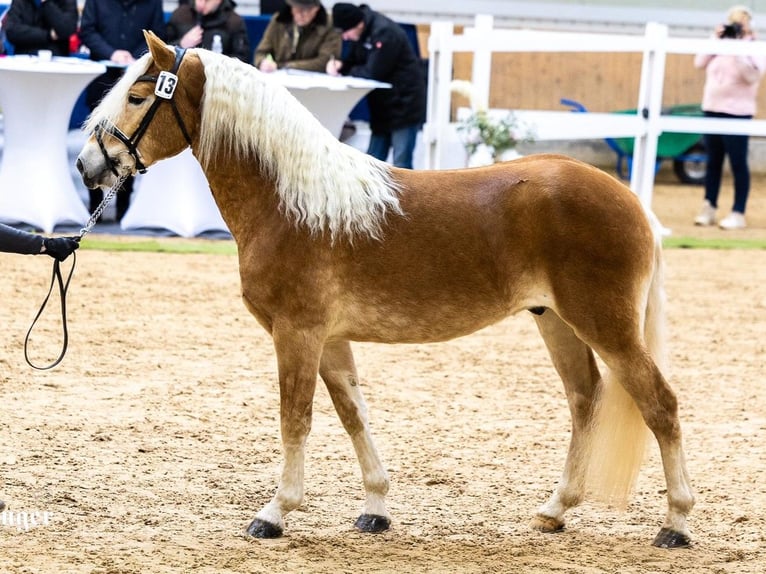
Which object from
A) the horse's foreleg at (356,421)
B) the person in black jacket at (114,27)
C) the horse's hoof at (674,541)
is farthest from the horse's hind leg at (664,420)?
the person in black jacket at (114,27)

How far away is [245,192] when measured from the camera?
13.4ft

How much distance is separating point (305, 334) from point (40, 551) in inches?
45.3

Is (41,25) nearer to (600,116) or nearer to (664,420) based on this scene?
(600,116)

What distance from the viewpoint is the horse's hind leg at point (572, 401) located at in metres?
4.28

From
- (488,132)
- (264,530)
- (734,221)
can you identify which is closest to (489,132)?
Result: (488,132)

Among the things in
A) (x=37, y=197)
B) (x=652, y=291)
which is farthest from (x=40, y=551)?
(x=37, y=197)

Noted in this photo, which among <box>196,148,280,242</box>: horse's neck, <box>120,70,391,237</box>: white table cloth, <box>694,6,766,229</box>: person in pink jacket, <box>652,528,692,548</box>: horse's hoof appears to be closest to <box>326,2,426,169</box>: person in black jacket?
<box>120,70,391,237</box>: white table cloth

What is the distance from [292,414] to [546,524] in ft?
3.46

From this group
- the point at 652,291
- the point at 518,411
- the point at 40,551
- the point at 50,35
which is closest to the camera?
the point at 40,551

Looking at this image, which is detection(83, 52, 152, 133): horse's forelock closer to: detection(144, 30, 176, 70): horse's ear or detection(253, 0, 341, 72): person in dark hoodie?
detection(144, 30, 176, 70): horse's ear

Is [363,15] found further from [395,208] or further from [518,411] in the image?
[395,208]

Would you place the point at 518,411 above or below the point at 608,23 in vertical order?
below

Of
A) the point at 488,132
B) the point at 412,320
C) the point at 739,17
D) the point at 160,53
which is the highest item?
the point at 739,17

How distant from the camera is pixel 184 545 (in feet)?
12.9
